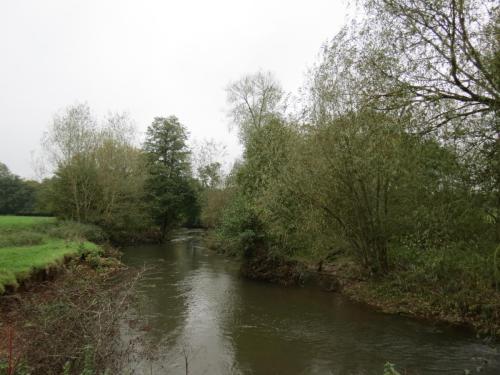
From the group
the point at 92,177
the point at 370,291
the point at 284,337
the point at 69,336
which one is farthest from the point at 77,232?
the point at 69,336

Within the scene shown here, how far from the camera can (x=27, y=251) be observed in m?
15.1

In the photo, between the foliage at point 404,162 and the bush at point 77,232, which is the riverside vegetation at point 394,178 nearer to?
the foliage at point 404,162

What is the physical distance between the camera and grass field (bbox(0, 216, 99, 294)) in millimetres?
11211

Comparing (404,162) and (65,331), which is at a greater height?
(404,162)

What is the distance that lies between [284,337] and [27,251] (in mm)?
11629

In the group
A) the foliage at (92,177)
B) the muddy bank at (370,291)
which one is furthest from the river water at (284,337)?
the foliage at (92,177)

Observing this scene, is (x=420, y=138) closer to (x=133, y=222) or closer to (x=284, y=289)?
(x=284, y=289)

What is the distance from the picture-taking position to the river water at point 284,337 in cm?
846

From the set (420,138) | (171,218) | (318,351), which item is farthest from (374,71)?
(171,218)

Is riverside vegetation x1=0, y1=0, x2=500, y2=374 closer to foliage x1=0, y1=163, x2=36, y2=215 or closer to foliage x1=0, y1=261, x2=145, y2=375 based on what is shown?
foliage x1=0, y1=261, x2=145, y2=375

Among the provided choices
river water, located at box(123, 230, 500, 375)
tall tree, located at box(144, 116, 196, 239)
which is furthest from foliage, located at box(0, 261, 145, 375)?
tall tree, located at box(144, 116, 196, 239)

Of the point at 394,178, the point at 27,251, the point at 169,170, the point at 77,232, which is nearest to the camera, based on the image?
the point at 394,178

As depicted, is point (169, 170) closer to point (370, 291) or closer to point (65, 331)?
point (370, 291)

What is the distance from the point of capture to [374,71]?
10414 millimetres
